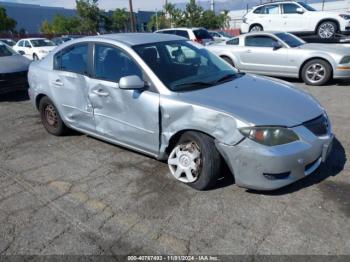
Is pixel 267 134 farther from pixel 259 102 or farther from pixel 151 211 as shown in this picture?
pixel 151 211

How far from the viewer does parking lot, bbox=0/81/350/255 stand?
9.07 ft

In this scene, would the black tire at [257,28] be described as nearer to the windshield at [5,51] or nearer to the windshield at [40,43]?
the windshield at [5,51]

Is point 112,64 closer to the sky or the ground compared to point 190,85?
closer to the sky

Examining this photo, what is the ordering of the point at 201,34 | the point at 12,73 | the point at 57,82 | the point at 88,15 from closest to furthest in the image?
1. the point at 57,82
2. the point at 12,73
3. the point at 201,34
4. the point at 88,15

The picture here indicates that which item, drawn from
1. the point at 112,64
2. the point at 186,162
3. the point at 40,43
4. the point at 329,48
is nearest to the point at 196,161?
the point at 186,162

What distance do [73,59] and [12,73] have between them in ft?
14.1

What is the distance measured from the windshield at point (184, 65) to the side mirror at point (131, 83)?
0.83 ft

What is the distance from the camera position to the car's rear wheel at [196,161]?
333 centimetres

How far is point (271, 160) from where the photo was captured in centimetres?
304

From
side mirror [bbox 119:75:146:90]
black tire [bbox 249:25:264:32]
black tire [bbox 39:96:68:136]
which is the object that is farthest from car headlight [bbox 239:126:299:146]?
black tire [bbox 249:25:264:32]

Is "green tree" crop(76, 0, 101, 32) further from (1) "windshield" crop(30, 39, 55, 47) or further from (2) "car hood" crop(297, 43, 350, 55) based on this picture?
(2) "car hood" crop(297, 43, 350, 55)

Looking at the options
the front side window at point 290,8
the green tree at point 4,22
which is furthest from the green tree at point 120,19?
the front side window at point 290,8

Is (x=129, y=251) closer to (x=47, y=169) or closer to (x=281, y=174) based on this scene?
(x=281, y=174)

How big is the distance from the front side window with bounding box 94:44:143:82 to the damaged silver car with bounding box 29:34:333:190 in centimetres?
1
